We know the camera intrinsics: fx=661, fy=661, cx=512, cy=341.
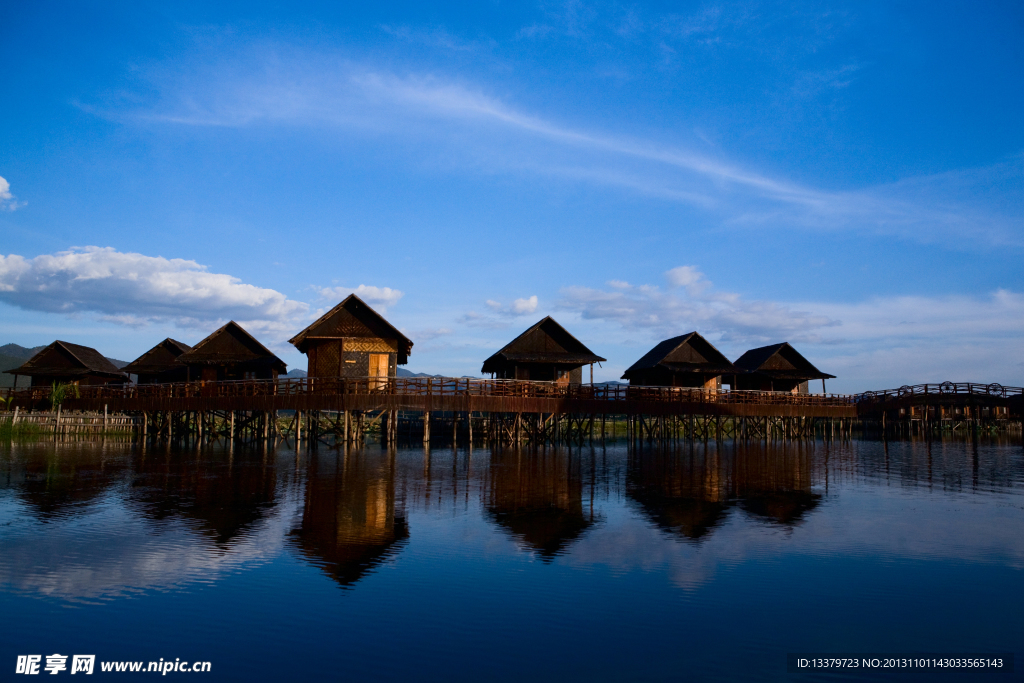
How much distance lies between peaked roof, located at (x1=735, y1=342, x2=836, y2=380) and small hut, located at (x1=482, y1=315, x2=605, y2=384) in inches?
673

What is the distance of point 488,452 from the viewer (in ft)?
117

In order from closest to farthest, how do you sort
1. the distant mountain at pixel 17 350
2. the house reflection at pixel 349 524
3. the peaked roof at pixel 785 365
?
the house reflection at pixel 349 524, the peaked roof at pixel 785 365, the distant mountain at pixel 17 350

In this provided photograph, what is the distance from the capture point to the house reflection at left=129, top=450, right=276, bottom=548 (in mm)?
14422

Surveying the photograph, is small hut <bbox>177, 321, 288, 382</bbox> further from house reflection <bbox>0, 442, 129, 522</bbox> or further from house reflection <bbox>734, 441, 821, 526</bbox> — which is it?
house reflection <bbox>734, 441, 821, 526</bbox>

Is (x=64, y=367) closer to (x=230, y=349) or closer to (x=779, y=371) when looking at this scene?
(x=230, y=349)

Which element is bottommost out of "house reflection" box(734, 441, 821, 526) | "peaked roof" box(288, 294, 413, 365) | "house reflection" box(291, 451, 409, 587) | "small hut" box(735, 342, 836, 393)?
"house reflection" box(734, 441, 821, 526)

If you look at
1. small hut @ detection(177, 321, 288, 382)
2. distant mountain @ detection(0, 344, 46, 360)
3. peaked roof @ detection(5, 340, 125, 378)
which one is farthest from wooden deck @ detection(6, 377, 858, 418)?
distant mountain @ detection(0, 344, 46, 360)

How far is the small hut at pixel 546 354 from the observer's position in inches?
1687

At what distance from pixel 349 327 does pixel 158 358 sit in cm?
2201

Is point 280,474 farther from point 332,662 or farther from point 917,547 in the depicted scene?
point 917,547

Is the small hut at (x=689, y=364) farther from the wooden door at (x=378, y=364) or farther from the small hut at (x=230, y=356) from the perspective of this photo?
the small hut at (x=230, y=356)

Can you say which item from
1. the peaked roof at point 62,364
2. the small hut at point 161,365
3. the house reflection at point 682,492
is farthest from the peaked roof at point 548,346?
the peaked roof at point 62,364

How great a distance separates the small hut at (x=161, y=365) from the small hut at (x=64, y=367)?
15.6ft

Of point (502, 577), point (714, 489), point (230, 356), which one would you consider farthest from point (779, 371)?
point (502, 577)
